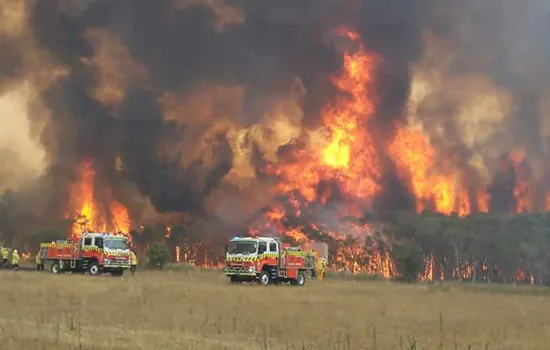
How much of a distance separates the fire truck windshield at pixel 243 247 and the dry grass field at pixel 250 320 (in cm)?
594

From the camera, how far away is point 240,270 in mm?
33156

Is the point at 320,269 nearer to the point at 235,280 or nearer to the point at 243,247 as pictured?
the point at 235,280

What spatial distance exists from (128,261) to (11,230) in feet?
175

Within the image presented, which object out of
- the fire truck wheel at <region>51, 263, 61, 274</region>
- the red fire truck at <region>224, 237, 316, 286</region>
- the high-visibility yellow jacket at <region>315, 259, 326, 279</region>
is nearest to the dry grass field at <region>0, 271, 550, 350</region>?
the red fire truck at <region>224, 237, 316, 286</region>

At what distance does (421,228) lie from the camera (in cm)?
6203

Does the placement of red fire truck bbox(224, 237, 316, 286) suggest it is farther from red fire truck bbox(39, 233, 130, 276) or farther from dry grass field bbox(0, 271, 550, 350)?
red fire truck bbox(39, 233, 130, 276)

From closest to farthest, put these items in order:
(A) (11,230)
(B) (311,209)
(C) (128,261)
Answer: (C) (128,261)
(B) (311,209)
(A) (11,230)

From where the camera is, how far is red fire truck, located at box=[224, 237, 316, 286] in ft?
108

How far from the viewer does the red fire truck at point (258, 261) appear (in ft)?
108

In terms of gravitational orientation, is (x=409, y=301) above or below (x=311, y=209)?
below

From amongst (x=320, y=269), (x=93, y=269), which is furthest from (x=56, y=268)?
(x=320, y=269)

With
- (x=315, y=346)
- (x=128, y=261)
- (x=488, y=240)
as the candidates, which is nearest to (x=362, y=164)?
(x=488, y=240)

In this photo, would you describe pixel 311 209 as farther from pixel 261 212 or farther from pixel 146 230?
pixel 146 230

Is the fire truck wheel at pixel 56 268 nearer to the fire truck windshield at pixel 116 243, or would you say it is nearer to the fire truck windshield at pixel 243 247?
the fire truck windshield at pixel 116 243
